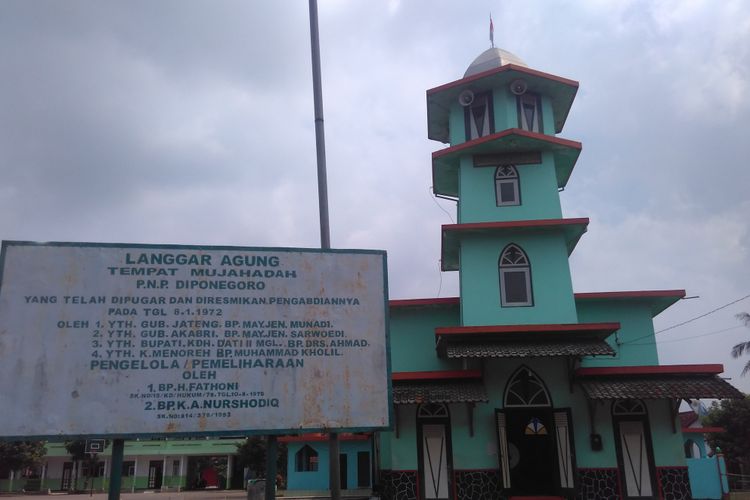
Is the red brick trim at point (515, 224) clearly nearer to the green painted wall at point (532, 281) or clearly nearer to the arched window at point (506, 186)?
the green painted wall at point (532, 281)

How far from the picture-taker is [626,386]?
14.7 metres

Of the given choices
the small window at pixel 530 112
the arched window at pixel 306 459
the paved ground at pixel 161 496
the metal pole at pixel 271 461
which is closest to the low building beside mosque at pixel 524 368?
the small window at pixel 530 112

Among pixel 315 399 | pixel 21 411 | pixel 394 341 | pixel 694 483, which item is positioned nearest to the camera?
pixel 21 411

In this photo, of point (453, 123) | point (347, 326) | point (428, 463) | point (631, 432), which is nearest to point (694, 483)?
point (631, 432)

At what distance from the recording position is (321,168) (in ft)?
33.3

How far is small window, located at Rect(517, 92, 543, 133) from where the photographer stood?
18.9 metres

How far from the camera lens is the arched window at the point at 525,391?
15.8 meters

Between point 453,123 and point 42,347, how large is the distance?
14.2 m

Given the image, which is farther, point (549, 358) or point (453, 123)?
point (453, 123)

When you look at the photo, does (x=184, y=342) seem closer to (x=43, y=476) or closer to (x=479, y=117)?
(x=479, y=117)

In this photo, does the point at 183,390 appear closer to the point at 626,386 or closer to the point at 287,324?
the point at 287,324

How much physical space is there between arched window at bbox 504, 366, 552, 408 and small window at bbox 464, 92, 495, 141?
730 cm

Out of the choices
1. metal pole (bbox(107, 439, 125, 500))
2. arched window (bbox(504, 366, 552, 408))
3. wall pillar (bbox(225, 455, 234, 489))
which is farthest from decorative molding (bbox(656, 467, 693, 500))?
wall pillar (bbox(225, 455, 234, 489))

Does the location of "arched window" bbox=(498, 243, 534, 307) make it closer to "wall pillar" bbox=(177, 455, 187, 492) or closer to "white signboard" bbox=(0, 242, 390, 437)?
"white signboard" bbox=(0, 242, 390, 437)
